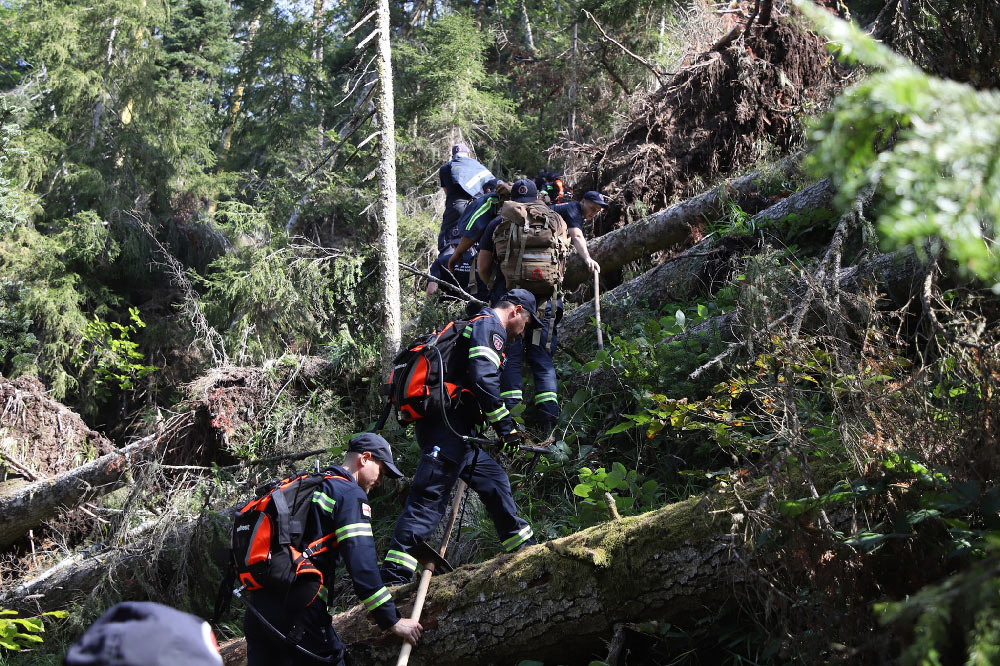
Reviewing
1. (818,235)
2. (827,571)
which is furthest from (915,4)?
(827,571)

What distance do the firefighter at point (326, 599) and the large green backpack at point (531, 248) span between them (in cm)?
320

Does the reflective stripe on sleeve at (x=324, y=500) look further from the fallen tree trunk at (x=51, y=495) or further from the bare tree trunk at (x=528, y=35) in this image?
the bare tree trunk at (x=528, y=35)

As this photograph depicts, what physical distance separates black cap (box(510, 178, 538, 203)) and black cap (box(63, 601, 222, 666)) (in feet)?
19.0

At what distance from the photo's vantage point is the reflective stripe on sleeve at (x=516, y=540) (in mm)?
5320

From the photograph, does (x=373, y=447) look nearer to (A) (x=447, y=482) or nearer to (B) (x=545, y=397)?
(A) (x=447, y=482)

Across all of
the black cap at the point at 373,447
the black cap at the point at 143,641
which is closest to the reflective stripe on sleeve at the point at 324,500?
the black cap at the point at 373,447

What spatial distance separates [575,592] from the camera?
4.27 metres

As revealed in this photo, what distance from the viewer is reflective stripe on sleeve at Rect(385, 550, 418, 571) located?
5137 mm

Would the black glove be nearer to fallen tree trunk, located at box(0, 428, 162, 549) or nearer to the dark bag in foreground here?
the dark bag in foreground

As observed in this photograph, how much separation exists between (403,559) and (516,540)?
784 mm

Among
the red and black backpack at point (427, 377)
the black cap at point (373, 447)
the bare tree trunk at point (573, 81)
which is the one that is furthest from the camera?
the bare tree trunk at point (573, 81)

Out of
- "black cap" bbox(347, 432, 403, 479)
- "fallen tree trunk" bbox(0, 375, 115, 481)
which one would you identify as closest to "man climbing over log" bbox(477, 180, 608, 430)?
"black cap" bbox(347, 432, 403, 479)

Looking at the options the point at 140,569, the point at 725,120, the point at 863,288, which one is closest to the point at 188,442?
the point at 140,569

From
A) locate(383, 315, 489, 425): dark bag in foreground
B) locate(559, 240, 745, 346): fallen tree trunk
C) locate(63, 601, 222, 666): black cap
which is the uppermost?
locate(63, 601, 222, 666): black cap
